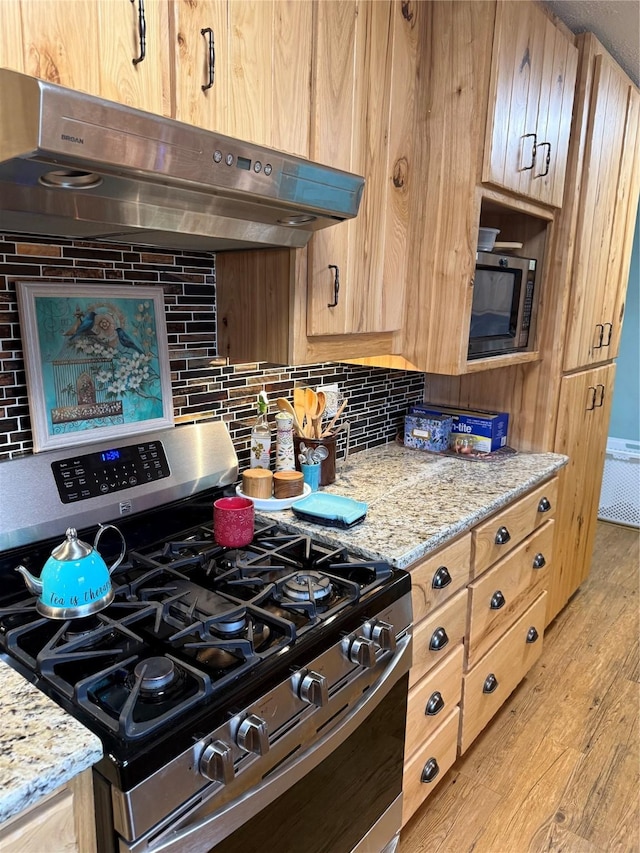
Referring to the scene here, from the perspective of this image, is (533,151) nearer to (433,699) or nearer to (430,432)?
(430,432)

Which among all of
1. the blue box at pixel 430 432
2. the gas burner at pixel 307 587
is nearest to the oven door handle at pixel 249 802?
the gas burner at pixel 307 587

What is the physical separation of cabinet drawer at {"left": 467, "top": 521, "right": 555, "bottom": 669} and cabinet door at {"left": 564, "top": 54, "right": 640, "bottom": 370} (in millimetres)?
727

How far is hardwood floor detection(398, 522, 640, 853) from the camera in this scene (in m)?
1.68

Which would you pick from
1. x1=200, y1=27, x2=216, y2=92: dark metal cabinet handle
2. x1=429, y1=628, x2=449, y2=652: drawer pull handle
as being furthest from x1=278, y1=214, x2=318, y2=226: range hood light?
x1=429, y1=628, x2=449, y2=652: drawer pull handle

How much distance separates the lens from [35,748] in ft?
2.52

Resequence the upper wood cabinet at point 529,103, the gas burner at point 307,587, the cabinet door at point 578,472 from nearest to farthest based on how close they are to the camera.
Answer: the gas burner at point 307,587, the upper wood cabinet at point 529,103, the cabinet door at point 578,472

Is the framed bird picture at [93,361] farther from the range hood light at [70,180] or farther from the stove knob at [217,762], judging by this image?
the stove knob at [217,762]

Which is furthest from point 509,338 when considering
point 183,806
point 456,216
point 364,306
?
point 183,806

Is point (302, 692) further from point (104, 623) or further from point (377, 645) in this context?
point (104, 623)

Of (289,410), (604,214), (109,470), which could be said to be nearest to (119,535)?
(109,470)

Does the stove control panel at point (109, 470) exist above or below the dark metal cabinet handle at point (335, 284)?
below

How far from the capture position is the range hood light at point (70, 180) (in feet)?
2.82

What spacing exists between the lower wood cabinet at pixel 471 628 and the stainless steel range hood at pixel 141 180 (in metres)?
0.84

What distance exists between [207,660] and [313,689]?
19 cm
